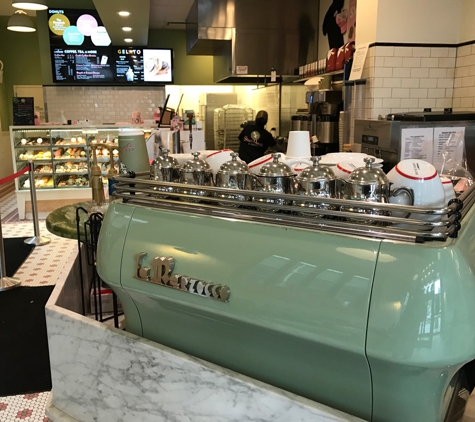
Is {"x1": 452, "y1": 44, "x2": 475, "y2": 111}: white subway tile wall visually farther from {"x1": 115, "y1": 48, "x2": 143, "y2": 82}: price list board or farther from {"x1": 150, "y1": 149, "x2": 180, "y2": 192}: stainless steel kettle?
{"x1": 115, "y1": 48, "x2": 143, "y2": 82}: price list board

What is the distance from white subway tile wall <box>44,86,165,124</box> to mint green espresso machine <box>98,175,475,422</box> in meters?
8.17

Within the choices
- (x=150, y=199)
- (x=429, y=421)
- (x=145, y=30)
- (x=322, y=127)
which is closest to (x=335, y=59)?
(x=322, y=127)

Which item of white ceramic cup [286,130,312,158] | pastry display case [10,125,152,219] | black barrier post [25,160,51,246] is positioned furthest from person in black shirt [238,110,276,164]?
white ceramic cup [286,130,312,158]

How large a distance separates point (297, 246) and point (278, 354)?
268mm

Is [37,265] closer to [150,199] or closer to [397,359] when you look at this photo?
Result: [150,199]

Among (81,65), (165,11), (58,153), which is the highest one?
(165,11)

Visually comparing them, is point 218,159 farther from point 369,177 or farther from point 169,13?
point 169,13

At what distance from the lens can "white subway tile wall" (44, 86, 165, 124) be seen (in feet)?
28.2

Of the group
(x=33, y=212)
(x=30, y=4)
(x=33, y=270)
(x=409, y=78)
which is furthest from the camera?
(x=30, y=4)

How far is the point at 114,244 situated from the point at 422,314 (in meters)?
0.79

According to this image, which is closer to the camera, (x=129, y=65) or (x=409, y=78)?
(x=409, y=78)

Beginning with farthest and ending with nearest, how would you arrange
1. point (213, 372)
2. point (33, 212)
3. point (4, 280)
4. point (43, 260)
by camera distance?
point (33, 212) < point (43, 260) < point (4, 280) < point (213, 372)

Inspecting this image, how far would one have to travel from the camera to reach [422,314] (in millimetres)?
770

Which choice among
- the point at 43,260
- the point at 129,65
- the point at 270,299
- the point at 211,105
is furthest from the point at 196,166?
the point at 129,65
